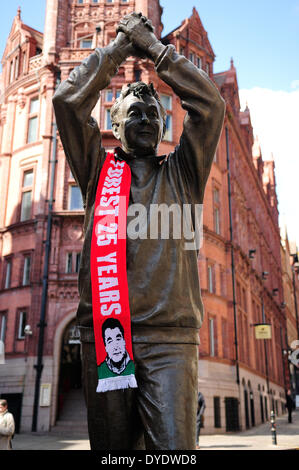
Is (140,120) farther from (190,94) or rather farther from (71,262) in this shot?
(71,262)

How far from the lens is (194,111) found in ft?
8.53

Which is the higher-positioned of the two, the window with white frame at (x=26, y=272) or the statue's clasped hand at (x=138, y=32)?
the window with white frame at (x=26, y=272)

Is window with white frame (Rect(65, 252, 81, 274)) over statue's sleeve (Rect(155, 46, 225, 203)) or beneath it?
over

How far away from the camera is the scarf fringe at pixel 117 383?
A: 220 cm

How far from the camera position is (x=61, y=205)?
2442 cm

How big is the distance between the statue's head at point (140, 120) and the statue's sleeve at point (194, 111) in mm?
181

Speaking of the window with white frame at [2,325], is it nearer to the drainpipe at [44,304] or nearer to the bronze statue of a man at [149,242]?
the drainpipe at [44,304]

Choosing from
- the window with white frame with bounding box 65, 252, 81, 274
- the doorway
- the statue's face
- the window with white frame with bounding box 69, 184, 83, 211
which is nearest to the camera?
the statue's face

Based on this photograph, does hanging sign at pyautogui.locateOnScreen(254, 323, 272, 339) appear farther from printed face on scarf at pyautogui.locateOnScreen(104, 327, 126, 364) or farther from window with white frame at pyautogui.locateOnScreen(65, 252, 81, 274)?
printed face on scarf at pyautogui.locateOnScreen(104, 327, 126, 364)

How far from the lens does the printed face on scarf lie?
2.25 meters

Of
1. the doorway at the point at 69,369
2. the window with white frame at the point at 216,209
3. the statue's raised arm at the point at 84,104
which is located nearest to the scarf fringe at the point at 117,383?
the statue's raised arm at the point at 84,104

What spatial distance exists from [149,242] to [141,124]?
27.7 inches

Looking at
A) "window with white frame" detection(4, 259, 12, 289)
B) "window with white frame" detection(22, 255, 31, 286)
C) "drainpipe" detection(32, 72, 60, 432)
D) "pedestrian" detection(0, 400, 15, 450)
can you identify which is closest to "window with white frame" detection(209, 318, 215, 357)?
"drainpipe" detection(32, 72, 60, 432)

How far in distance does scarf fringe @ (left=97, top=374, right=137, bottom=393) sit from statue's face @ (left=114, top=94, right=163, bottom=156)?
1219mm
